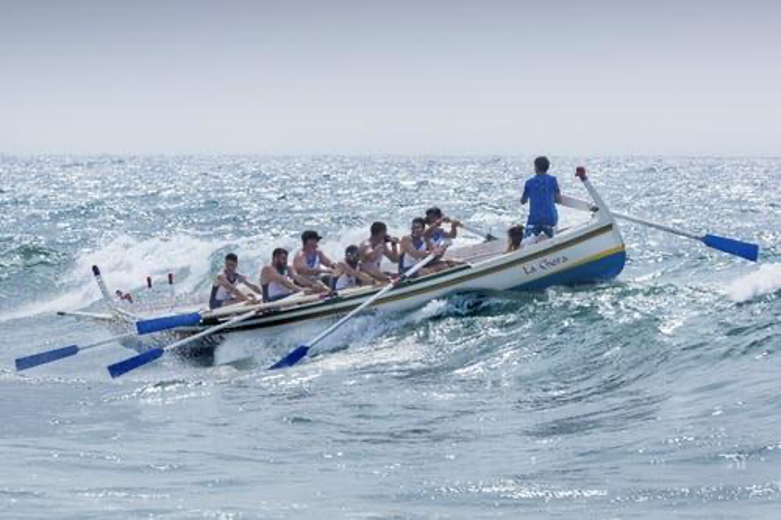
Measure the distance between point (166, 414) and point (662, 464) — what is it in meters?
5.35

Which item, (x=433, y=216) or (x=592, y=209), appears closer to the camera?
(x=592, y=209)

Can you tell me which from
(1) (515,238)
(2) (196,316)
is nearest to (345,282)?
(2) (196,316)

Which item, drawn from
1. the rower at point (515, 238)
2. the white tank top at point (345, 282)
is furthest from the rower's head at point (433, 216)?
the white tank top at point (345, 282)

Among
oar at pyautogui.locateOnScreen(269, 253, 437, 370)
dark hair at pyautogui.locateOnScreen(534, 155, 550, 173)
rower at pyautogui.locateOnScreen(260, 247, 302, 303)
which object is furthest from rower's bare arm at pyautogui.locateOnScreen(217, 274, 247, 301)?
dark hair at pyautogui.locateOnScreen(534, 155, 550, 173)

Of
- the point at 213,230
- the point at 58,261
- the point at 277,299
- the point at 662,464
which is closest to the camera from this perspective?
the point at 662,464

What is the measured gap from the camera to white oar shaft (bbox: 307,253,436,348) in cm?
1360

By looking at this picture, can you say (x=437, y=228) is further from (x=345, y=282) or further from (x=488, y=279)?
(x=345, y=282)

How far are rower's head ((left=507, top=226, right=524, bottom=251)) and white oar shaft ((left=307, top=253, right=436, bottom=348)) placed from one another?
127 cm

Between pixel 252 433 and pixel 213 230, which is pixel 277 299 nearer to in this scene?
pixel 252 433

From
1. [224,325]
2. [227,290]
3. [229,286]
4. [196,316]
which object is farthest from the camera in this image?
[227,290]

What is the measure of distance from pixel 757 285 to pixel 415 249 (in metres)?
5.20

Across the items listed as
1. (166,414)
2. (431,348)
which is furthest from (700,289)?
(166,414)

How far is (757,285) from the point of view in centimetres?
1505

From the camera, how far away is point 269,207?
50500 millimetres
